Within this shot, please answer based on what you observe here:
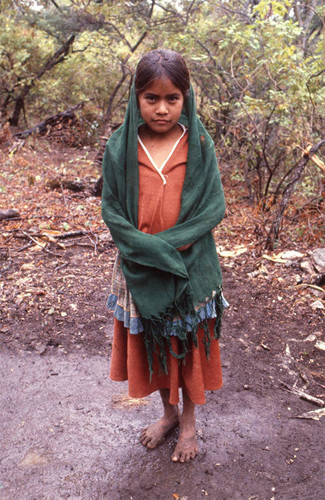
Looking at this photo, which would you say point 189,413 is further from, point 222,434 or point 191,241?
point 191,241

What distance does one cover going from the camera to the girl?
5.13ft

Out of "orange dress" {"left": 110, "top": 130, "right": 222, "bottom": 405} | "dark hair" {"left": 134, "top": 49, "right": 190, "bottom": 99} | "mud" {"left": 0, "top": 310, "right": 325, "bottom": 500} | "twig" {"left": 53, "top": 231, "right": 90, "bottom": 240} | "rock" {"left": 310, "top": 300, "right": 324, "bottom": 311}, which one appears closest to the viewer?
"dark hair" {"left": 134, "top": 49, "right": 190, "bottom": 99}

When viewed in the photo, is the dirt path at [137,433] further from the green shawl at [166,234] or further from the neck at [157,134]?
the neck at [157,134]

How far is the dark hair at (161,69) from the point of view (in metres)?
1.51

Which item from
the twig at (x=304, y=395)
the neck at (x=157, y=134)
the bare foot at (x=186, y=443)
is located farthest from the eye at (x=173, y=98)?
the twig at (x=304, y=395)

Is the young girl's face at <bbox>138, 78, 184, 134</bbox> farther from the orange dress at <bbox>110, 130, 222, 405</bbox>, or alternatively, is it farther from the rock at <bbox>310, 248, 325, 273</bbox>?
the rock at <bbox>310, 248, 325, 273</bbox>

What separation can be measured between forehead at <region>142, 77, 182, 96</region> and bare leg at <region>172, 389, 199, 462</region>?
1451 mm

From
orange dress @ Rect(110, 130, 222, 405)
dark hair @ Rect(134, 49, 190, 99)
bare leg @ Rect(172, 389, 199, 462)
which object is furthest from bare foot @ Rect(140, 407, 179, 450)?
dark hair @ Rect(134, 49, 190, 99)

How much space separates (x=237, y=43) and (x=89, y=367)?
593 centimetres

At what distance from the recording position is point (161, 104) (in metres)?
1.56

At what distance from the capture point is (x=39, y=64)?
10.2 m

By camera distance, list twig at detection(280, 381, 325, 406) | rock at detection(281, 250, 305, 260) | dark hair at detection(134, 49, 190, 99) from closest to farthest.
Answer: dark hair at detection(134, 49, 190, 99), twig at detection(280, 381, 325, 406), rock at detection(281, 250, 305, 260)

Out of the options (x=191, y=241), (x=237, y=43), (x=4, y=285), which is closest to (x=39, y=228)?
(x=4, y=285)

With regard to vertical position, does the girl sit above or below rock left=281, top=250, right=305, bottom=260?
above
